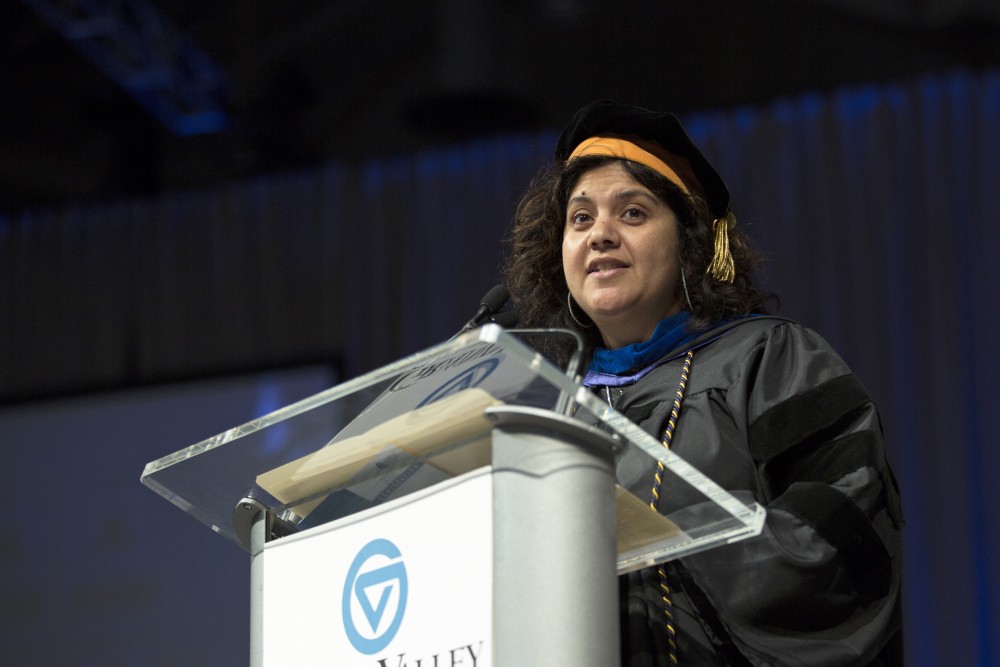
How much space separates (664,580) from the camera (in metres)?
1.56

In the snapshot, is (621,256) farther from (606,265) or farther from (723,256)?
(723,256)

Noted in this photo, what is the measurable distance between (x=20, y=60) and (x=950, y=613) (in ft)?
14.9

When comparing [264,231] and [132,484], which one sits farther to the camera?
[264,231]

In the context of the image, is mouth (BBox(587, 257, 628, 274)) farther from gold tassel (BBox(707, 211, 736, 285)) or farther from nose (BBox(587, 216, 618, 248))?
gold tassel (BBox(707, 211, 736, 285))

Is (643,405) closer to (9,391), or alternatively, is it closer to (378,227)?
(378,227)

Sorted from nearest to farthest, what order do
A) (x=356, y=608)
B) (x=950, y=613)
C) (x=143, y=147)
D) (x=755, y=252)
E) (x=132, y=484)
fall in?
(x=356, y=608), (x=755, y=252), (x=950, y=613), (x=132, y=484), (x=143, y=147)

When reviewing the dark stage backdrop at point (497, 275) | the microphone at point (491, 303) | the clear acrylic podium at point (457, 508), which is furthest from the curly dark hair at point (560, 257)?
the dark stage backdrop at point (497, 275)

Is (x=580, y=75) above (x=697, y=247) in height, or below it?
above

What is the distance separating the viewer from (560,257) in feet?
7.37

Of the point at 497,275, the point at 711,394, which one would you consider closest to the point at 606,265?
the point at 711,394

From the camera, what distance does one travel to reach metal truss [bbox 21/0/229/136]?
16.6ft

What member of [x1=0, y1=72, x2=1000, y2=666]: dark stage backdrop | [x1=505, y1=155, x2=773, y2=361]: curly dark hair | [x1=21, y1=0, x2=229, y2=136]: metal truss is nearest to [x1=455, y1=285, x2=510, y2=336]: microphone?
[x1=505, y1=155, x2=773, y2=361]: curly dark hair

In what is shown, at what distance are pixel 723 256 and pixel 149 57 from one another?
3.75 metres

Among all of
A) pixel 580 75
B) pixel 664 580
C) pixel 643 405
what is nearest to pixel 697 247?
pixel 643 405
